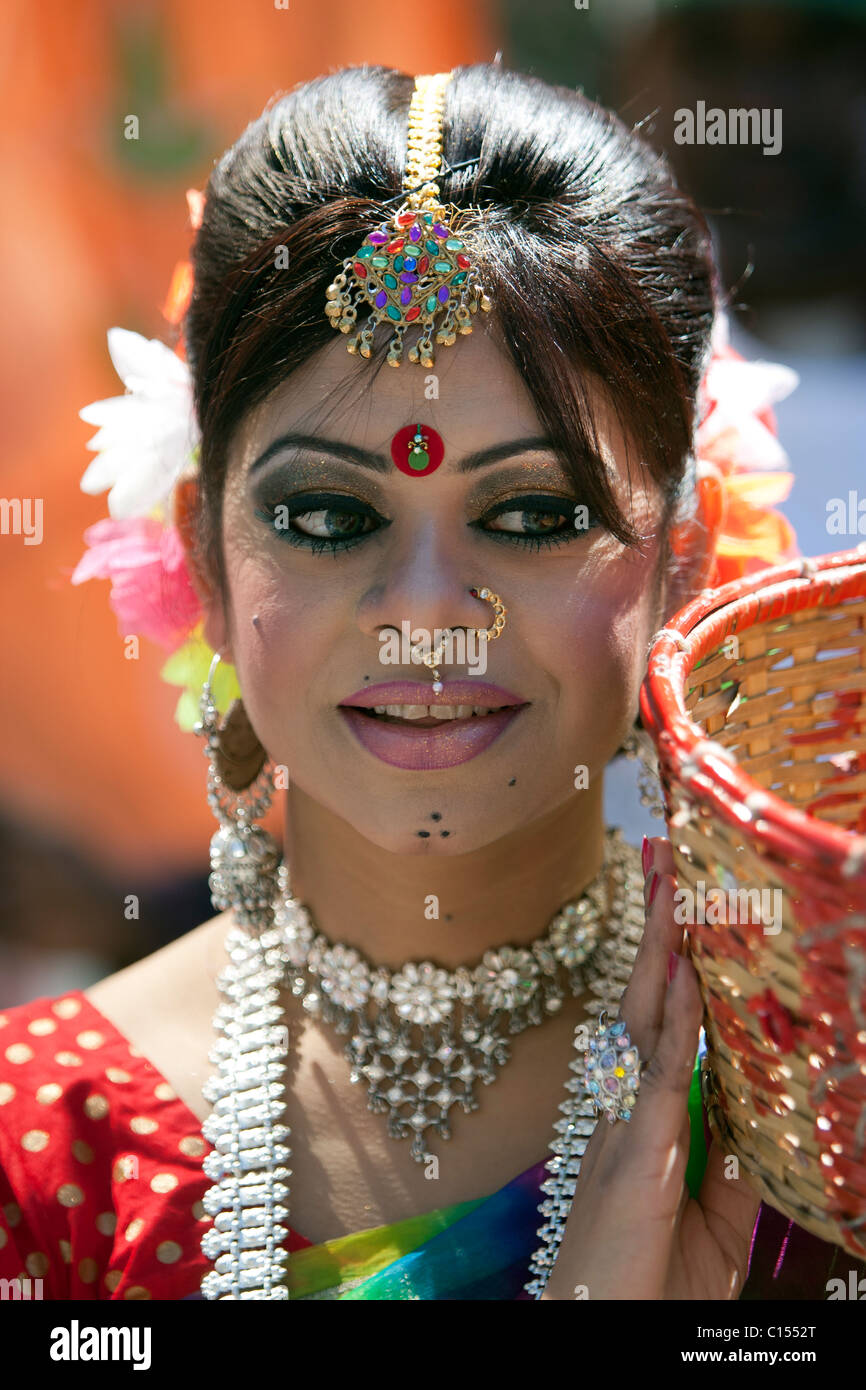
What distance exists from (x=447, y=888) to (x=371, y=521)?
463mm

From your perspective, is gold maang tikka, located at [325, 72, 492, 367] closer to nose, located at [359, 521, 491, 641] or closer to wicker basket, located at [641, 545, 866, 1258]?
nose, located at [359, 521, 491, 641]

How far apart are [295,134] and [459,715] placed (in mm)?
738

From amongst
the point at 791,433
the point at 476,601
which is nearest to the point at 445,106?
the point at 476,601

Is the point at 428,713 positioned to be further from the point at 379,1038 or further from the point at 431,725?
the point at 379,1038

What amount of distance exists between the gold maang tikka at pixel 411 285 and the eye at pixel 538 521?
0.58 feet

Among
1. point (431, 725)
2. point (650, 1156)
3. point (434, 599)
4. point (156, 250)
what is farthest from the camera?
point (156, 250)

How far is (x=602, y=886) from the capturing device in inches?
71.2

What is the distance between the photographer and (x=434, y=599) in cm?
141

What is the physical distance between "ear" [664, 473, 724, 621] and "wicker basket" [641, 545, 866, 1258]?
1.12 feet

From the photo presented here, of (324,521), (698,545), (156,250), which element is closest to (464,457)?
(324,521)

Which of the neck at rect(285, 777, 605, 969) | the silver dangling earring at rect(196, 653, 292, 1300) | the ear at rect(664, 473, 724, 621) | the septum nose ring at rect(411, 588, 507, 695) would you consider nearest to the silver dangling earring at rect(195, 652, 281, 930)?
the silver dangling earring at rect(196, 653, 292, 1300)

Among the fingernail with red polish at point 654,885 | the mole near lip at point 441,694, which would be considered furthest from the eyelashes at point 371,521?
the fingernail with red polish at point 654,885

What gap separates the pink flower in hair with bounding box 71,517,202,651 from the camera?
1.99 meters

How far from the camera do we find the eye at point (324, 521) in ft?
4.99
